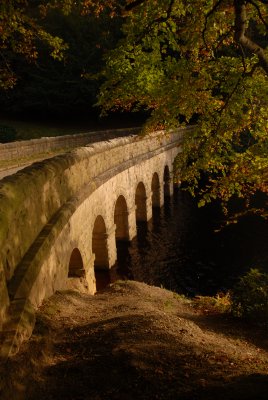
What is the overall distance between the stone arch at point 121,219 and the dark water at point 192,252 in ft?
1.44

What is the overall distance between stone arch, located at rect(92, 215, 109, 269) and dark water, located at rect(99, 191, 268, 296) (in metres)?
0.67

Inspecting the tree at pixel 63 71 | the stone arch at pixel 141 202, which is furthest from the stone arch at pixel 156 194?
the tree at pixel 63 71

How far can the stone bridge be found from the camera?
4.14 metres

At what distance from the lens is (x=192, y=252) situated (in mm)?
18391

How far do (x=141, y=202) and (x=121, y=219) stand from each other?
3725 mm

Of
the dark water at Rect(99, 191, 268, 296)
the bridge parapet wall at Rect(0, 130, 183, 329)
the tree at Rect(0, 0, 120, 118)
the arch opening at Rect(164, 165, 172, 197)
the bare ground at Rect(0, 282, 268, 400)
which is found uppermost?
the tree at Rect(0, 0, 120, 118)

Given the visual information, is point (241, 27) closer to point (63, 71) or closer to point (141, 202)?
point (141, 202)

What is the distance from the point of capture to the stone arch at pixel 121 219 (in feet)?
58.0

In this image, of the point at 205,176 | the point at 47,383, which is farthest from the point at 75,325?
the point at 205,176

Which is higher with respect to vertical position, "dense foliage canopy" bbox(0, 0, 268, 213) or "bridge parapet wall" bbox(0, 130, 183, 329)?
"dense foliage canopy" bbox(0, 0, 268, 213)

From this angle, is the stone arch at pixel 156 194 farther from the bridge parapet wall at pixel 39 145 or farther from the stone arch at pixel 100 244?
the stone arch at pixel 100 244

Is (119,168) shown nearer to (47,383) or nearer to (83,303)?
(83,303)

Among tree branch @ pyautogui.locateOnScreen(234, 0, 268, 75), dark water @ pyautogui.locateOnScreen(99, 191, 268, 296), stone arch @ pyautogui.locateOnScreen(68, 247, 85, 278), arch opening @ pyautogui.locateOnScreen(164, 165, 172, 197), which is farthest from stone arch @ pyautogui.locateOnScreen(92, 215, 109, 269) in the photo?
arch opening @ pyautogui.locateOnScreen(164, 165, 172, 197)

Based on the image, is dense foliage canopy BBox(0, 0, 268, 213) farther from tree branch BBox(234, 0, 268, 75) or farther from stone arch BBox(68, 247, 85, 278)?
stone arch BBox(68, 247, 85, 278)
